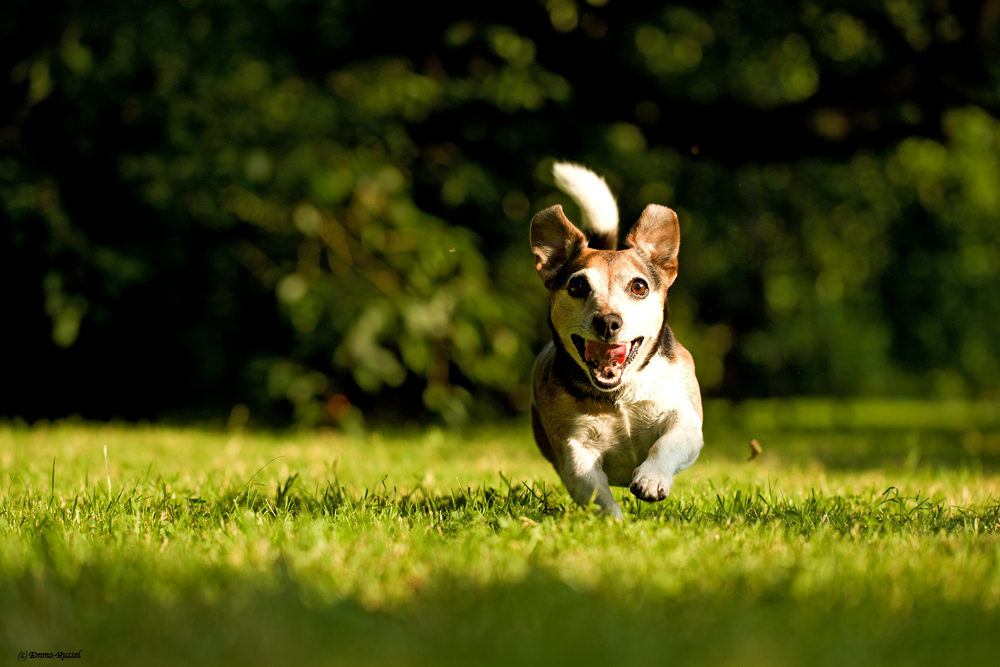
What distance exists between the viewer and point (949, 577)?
8.64 ft

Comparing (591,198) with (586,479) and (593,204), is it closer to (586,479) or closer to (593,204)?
(593,204)

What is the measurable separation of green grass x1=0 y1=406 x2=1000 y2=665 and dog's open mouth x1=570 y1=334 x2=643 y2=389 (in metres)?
0.53

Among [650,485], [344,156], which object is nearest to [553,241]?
[650,485]

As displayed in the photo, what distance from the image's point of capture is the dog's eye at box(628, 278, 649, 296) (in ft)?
12.4

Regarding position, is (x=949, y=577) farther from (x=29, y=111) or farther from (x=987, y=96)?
(x=29, y=111)

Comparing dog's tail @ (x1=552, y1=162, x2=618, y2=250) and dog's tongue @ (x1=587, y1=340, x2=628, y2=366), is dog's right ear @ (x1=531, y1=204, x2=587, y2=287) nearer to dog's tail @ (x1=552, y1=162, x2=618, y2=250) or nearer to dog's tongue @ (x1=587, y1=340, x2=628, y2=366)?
dog's tail @ (x1=552, y1=162, x2=618, y2=250)

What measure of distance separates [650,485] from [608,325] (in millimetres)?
643

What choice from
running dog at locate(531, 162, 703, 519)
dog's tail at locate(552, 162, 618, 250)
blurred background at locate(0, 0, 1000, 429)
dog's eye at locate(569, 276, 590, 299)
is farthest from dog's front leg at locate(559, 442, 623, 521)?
blurred background at locate(0, 0, 1000, 429)

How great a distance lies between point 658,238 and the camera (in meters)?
4.10

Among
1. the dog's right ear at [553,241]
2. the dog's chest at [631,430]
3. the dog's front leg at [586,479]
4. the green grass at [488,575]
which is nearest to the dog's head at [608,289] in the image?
the dog's right ear at [553,241]

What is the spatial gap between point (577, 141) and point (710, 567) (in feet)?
27.9

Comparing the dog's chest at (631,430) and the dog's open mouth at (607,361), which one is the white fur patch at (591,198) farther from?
the dog's chest at (631,430)

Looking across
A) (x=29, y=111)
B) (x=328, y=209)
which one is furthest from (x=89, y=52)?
(x=328, y=209)

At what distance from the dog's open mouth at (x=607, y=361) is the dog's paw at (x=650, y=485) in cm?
42
